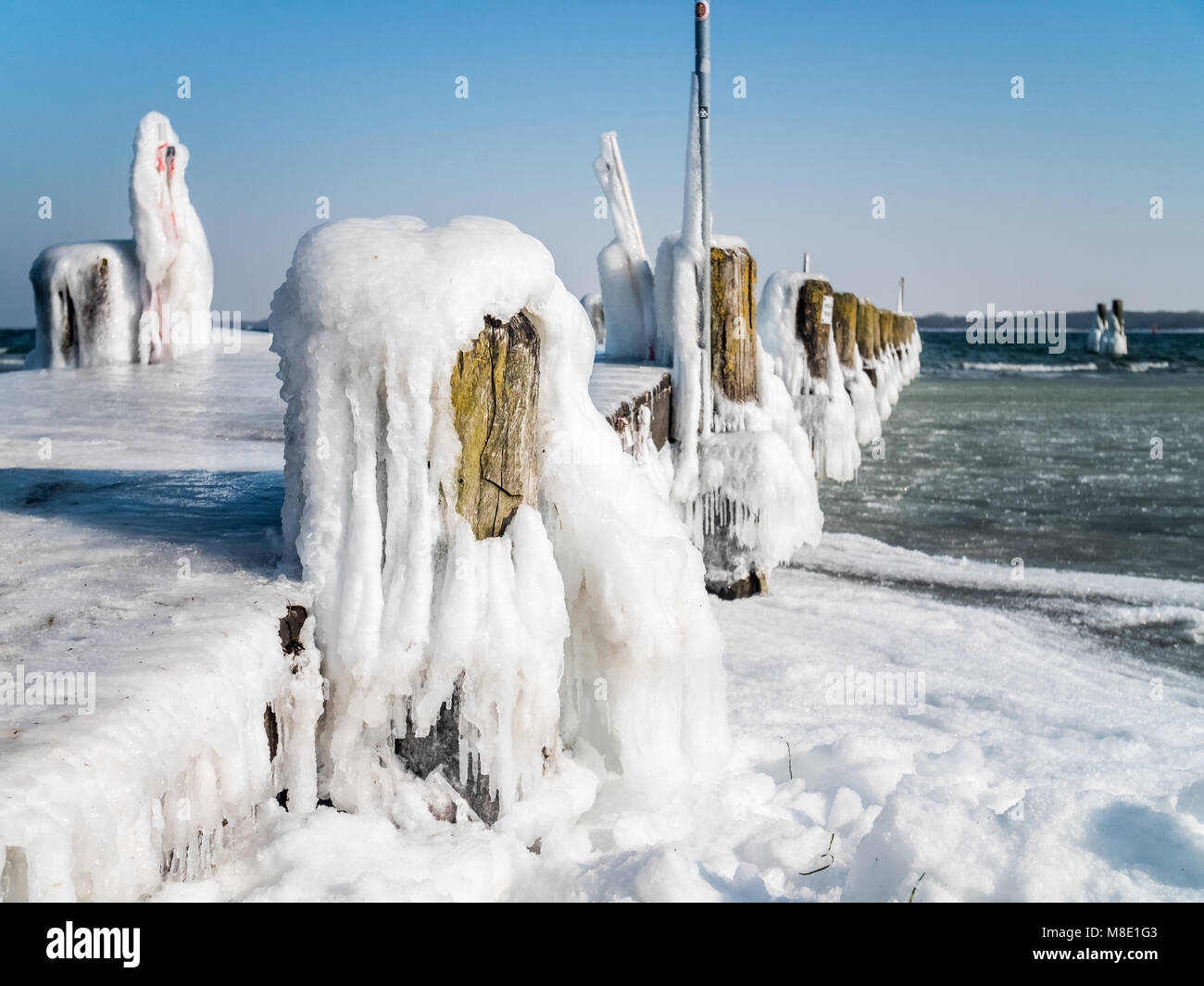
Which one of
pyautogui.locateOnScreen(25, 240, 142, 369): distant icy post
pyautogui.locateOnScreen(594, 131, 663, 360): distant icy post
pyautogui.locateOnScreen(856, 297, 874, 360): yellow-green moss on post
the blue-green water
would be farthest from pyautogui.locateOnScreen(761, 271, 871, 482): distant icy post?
pyautogui.locateOnScreen(856, 297, 874, 360): yellow-green moss on post

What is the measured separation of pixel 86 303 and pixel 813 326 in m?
6.47

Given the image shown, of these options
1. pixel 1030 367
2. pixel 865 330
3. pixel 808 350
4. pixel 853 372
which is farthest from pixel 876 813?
pixel 1030 367

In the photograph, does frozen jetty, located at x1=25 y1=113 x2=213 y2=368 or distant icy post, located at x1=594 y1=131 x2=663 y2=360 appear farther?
frozen jetty, located at x1=25 y1=113 x2=213 y2=368

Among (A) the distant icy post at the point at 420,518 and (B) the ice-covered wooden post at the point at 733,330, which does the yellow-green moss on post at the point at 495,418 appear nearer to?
(A) the distant icy post at the point at 420,518

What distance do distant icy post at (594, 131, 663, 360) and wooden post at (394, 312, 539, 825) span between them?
467 centimetres

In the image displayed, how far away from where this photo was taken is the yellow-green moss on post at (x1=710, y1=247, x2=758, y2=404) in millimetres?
5820

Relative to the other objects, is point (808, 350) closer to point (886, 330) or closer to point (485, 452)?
point (485, 452)

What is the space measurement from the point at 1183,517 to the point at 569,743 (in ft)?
23.0

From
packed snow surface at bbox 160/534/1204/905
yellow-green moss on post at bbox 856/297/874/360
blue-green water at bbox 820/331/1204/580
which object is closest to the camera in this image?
packed snow surface at bbox 160/534/1204/905

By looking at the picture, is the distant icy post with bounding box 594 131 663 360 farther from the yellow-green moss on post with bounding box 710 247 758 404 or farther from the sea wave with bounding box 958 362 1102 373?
the sea wave with bounding box 958 362 1102 373

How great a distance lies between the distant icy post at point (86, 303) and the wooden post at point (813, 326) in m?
5.99

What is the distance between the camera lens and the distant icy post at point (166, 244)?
880cm
